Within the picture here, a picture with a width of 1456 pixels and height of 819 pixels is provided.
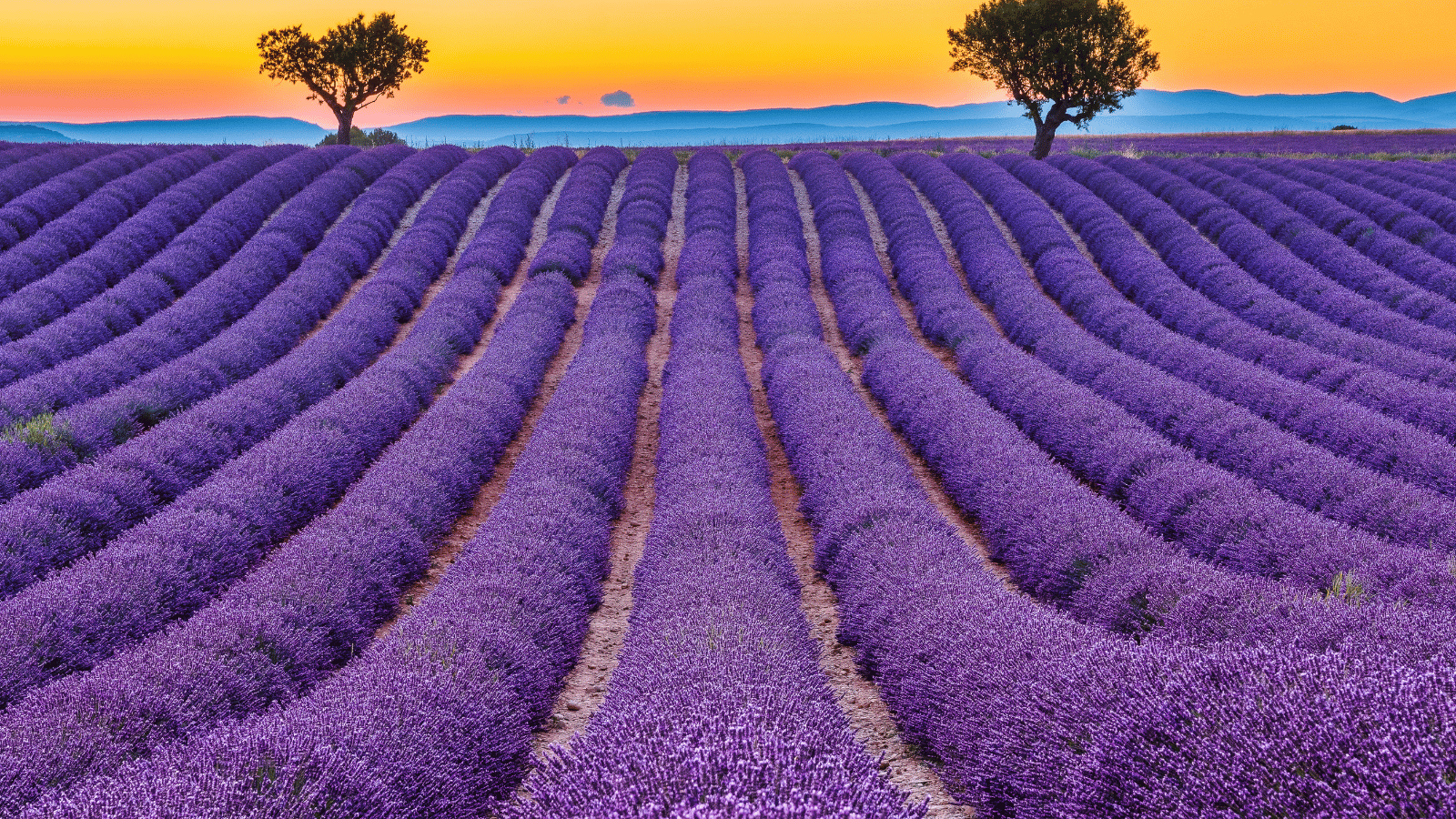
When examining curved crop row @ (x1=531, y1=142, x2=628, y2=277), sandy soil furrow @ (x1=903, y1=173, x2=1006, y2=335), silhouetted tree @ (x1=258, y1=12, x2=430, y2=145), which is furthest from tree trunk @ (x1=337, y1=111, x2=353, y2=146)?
sandy soil furrow @ (x1=903, y1=173, x2=1006, y2=335)

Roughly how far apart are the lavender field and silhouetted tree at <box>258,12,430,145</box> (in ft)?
60.1

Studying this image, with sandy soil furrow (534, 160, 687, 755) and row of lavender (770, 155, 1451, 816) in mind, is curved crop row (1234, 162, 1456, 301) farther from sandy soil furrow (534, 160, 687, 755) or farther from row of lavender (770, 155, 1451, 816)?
sandy soil furrow (534, 160, 687, 755)

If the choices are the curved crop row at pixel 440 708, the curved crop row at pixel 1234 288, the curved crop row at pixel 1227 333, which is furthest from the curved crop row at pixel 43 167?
the curved crop row at pixel 1234 288

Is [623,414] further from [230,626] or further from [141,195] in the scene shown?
[141,195]

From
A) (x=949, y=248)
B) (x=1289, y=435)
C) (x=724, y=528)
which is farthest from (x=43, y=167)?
(x=1289, y=435)

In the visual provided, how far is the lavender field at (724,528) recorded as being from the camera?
289 cm

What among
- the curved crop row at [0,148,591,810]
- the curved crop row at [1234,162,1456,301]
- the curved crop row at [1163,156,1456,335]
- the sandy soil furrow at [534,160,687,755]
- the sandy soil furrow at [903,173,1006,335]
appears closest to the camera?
the curved crop row at [0,148,591,810]

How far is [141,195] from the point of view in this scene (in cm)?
2006

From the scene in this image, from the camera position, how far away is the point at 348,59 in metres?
34.2

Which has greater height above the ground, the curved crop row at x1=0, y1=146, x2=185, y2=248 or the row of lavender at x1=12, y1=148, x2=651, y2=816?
the curved crop row at x1=0, y1=146, x2=185, y2=248

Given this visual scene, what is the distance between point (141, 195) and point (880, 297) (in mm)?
16182

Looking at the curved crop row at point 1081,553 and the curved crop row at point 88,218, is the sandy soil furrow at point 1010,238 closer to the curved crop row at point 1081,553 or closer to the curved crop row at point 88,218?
the curved crop row at point 1081,553

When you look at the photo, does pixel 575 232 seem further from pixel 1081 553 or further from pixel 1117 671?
pixel 1117 671

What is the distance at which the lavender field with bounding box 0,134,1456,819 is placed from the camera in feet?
9.48
